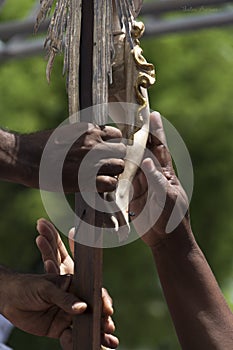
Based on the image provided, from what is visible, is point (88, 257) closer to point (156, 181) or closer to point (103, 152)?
point (103, 152)

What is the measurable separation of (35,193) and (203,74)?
1.17 m

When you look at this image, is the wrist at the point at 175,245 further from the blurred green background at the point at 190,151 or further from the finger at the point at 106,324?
the blurred green background at the point at 190,151

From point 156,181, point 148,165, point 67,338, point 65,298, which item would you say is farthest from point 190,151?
point 65,298

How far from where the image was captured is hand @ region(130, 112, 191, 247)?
2.39 meters

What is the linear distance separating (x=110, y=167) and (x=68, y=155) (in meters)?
0.08

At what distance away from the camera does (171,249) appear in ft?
8.42

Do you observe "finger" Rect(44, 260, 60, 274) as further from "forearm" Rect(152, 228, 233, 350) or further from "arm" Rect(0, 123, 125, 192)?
"arm" Rect(0, 123, 125, 192)

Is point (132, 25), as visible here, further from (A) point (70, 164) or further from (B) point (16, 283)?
(B) point (16, 283)

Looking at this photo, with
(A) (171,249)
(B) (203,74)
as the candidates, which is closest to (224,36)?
(B) (203,74)

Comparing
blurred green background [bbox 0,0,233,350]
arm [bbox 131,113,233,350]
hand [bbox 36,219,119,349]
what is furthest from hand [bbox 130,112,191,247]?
blurred green background [bbox 0,0,233,350]

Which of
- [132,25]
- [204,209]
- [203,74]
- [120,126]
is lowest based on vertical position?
[204,209]

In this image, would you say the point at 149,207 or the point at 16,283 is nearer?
the point at 16,283

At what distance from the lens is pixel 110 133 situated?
2025 millimetres

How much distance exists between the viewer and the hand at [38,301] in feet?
7.07
